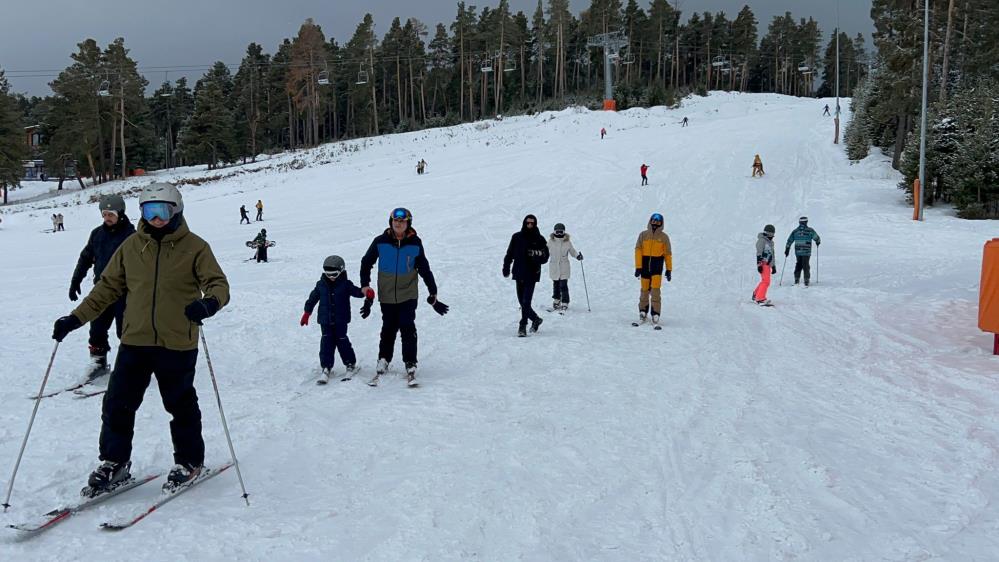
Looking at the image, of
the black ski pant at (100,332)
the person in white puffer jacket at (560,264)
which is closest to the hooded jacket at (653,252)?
the person in white puffer jacket at (560,264)

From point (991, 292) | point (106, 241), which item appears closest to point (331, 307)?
point (106, 241)

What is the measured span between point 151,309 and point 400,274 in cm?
327

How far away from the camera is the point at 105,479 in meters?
4.36

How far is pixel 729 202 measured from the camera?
93.6ft

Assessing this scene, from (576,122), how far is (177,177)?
112ft

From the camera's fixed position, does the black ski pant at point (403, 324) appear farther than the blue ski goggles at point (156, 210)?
Yes

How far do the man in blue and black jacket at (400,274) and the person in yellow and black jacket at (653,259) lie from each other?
15.6 ft

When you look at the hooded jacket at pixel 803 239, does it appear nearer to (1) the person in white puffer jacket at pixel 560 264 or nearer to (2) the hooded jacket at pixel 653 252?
(2) the hooded jacket at pixel 653 252

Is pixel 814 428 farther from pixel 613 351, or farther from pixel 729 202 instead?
pixel 729 202

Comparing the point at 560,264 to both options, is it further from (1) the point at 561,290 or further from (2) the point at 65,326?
(2) the point at 65,326

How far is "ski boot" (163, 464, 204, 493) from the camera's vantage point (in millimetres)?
4465

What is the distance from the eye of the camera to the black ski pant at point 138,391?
4.34 m

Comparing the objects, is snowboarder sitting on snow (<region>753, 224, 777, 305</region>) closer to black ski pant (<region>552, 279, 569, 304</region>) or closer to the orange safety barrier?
black ski pant (<region>552, 279, 569, 304</region>)

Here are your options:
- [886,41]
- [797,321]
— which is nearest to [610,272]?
[797,321]
